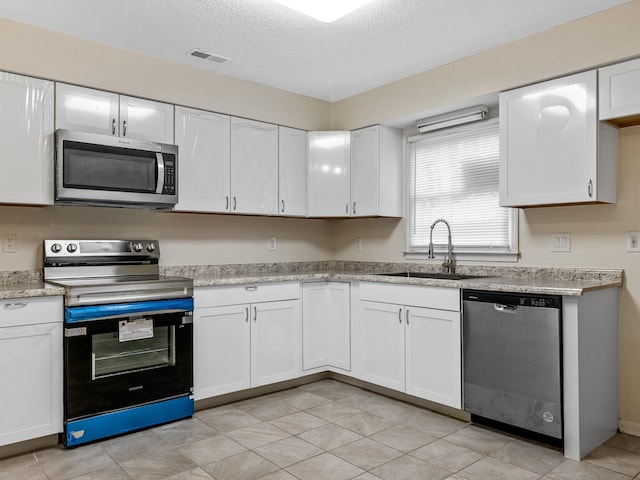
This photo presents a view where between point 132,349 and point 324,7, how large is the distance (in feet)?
7.45

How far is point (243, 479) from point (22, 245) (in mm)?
2011

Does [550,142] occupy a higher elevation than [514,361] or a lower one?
higher

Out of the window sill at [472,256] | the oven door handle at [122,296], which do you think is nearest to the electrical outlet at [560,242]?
the window sill at [472,256]

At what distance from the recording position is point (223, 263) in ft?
12.9

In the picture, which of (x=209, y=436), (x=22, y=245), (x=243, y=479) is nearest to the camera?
(x=243, y=479)

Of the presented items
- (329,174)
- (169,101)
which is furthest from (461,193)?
(169,101)

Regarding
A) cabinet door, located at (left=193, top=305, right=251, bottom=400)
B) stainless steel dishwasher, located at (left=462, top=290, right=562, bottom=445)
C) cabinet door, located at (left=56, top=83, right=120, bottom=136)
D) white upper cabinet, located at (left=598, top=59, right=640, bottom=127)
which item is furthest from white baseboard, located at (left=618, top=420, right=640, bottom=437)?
cabinet door, located at (left=56, top=83, right=120, bottom=136)

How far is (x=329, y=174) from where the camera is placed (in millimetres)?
4176

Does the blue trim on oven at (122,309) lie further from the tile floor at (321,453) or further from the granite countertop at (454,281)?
the tile floor at (321,453)

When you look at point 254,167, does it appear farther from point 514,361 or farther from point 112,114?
point 514,361

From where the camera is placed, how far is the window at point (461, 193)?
11.5 ft

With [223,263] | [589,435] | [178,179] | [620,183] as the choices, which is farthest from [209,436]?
[620,183]

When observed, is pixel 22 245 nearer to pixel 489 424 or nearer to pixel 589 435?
pixel 489 424

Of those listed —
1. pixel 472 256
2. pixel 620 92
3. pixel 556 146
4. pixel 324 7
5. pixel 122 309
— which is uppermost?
pixel 324 7
